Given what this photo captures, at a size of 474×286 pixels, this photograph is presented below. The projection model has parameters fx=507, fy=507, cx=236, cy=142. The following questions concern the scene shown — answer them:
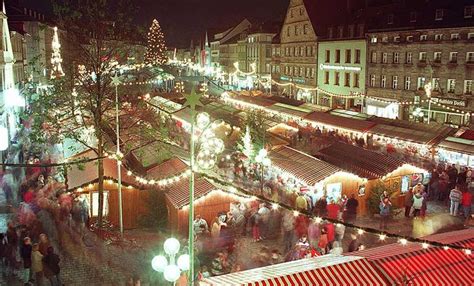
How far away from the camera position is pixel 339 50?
171ft

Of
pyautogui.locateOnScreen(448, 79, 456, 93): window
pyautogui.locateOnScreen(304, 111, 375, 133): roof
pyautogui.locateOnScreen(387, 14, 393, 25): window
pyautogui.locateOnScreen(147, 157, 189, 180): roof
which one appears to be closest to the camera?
pyautogui.locateOnScreen(147, 157, 189, 180): roof

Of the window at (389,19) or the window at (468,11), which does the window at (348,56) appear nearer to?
the window at (389,19)

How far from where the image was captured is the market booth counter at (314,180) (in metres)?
19.2

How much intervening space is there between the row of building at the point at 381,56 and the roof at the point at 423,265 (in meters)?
25.6

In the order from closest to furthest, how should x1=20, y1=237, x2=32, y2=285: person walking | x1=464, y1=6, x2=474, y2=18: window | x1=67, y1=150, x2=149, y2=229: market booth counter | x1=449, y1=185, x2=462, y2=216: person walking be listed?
x1=20, y1=237, x2=32, y2=285: person walking
x1=67, y1=150, x2=149, y2=229: market booth counter
x1=449, y1=185, x2=462, y2=216: person walking
x1=464, y1=6, x2=474, y2=18: window

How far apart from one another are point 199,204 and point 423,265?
28.9 feet

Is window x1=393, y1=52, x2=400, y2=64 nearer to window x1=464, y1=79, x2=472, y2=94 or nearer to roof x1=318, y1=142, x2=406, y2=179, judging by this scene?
window x1=464, y1=79, x2=472, y2=94

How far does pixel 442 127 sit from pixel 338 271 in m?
21.1

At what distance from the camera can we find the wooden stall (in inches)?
673

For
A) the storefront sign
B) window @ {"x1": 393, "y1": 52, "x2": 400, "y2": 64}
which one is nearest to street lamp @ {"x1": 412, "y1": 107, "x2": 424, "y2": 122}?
the storefront sign

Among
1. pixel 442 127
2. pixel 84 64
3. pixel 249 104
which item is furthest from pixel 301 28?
pixel 84 64

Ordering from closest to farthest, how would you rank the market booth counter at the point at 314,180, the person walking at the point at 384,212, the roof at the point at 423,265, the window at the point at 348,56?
the roof at the point at 423,265 < the person walking at the point at 384,212 < the market booth counter at the point at 314,180 < the window at the point at 348,56

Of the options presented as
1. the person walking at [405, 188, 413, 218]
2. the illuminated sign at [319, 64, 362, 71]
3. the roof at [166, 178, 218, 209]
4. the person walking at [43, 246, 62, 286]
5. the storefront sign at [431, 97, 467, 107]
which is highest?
the illuminated sign at [319, 64, 362, 71]

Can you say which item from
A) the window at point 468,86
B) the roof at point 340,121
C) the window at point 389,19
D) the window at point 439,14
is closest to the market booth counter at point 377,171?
the roof at point 340,121
